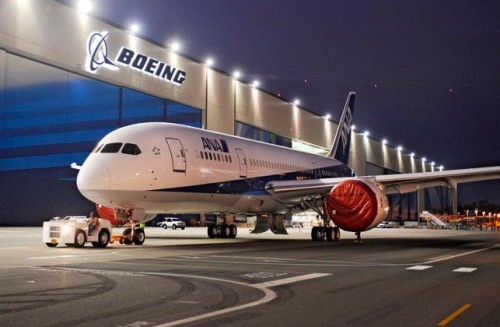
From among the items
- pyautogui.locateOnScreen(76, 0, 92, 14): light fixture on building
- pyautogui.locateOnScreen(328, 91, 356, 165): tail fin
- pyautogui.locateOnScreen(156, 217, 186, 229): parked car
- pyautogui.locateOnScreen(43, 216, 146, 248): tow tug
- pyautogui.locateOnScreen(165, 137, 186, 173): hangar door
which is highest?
pyautogui.locateOnScreen(76, 0, 92, 14): light fixture on building

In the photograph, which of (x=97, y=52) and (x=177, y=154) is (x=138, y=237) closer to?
(x=177, y=154)

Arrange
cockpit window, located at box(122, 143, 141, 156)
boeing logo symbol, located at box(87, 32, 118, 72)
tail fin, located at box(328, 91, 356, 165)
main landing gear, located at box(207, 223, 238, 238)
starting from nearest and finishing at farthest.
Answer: cockpit window, located at box(122, 143, 141, 156)
main landing gear, located at box(207, 223, 238, 238)
boeing logo symbol, located at box(87, 32, 118, 72)
tail fin, located at box(328, 91, 356, 165)

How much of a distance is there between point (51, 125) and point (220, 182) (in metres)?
32.1

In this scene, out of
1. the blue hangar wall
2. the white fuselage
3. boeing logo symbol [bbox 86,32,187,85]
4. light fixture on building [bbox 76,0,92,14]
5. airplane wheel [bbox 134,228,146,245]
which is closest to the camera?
the white fuselage

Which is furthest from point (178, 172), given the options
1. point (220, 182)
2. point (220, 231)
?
point (220, 231)

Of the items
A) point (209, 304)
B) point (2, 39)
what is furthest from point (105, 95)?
point (209, 304)

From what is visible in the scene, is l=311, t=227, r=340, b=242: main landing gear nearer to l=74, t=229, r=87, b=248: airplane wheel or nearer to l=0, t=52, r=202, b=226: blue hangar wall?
l=74, t=229, r=87, b=248: airplane wheel

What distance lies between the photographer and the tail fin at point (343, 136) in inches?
1485

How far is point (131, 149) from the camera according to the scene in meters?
19.1

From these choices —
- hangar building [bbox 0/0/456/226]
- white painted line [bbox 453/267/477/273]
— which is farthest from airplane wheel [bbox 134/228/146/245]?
hangar building [bbox 0/0/456/226]

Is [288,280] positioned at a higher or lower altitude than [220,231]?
lower

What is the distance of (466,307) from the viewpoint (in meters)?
7.61

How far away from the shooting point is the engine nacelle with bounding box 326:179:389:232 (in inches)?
868

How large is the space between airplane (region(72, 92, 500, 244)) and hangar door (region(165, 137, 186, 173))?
4cm
